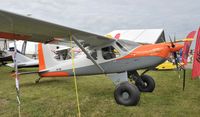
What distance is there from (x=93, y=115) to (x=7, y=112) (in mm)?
2212

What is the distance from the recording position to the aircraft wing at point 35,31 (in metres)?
4.30

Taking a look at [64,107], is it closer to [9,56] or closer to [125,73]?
[125,73]

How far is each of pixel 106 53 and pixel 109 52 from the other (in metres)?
0.11

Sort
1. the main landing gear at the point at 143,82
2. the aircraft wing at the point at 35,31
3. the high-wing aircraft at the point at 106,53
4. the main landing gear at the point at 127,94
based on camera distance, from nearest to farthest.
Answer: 1. the aircraft wing at the point at 35,31
2. the high-wing aircraft at the point at 106,53
3. the main landing gear at the point at 127,94
4. the main landing gear at the point at 143,82

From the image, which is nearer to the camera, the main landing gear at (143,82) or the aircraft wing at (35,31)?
the aircraft wing at (35,31)

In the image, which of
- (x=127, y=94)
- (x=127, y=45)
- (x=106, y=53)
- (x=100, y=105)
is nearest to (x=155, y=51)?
(x=127, y=45)

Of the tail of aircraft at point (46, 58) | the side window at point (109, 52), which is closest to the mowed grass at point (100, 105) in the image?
the side window at point (109, 52)

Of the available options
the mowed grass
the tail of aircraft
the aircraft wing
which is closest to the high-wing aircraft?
the aircraft wing


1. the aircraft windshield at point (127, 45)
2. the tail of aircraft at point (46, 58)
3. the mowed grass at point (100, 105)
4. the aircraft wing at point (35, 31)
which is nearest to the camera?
the aircraft wing at point (35, 31)

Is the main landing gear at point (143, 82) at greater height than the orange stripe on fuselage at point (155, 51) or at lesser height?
lesser

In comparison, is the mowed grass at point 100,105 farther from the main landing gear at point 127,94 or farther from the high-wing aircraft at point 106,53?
the high-wing aircraft at point 106,53

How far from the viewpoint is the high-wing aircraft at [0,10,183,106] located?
16.5ft

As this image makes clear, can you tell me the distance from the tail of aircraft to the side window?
257 cm

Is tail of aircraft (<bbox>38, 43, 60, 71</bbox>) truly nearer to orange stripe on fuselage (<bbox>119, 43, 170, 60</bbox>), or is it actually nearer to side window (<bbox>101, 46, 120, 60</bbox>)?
side window (<bbox>101, 46, 120, 60</bbox>)
